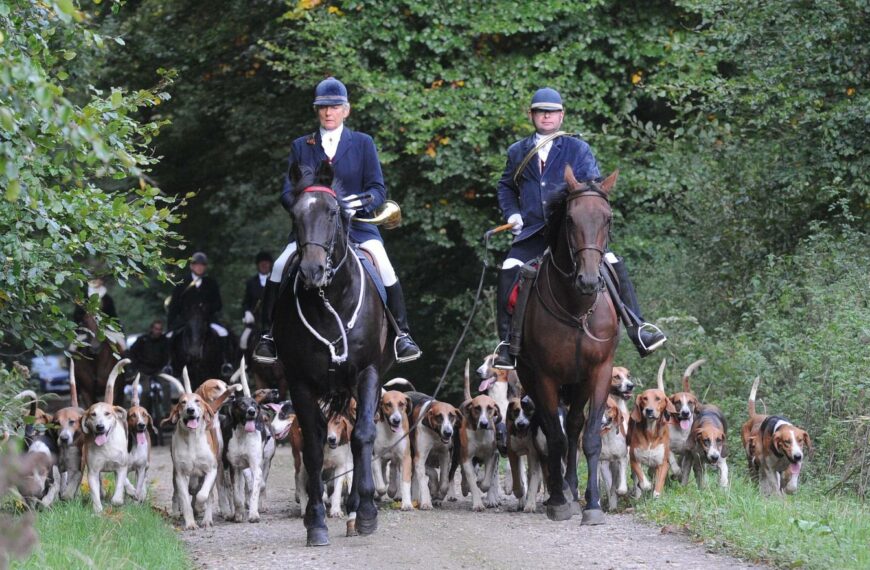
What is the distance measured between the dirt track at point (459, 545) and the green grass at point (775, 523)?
17 centimetres

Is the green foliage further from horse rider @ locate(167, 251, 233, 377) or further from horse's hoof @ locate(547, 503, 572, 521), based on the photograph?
horse rider @ locate(167, 251, 233, 377)

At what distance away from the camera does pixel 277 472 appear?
17.7 metres

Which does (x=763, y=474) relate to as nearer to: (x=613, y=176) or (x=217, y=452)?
(x=613, y=176)

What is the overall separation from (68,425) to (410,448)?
3127 mm

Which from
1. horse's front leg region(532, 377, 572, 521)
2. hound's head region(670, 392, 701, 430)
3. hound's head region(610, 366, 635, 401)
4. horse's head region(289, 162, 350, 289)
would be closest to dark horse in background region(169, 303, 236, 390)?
hound's head region(610, 366, 635, 401)

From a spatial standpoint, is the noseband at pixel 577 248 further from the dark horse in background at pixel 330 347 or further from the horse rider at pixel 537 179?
the dark horse in background at pixel 330 347

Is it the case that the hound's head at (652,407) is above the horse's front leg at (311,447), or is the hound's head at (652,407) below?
above

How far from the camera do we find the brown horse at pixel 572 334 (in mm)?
10141

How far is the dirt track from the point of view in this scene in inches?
336

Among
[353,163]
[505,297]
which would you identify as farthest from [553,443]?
[353,163]

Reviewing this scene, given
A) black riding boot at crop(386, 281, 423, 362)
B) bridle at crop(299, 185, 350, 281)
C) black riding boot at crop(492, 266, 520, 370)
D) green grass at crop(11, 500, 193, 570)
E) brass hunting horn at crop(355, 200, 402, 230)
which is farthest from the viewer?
black riding boot at crop(492, 266, 520, 370)

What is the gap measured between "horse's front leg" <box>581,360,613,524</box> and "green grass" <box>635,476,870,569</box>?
460 millimetres

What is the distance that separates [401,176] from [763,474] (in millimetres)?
9921

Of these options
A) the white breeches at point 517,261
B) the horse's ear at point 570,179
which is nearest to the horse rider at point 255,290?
→ the white breeches at point 517,261
